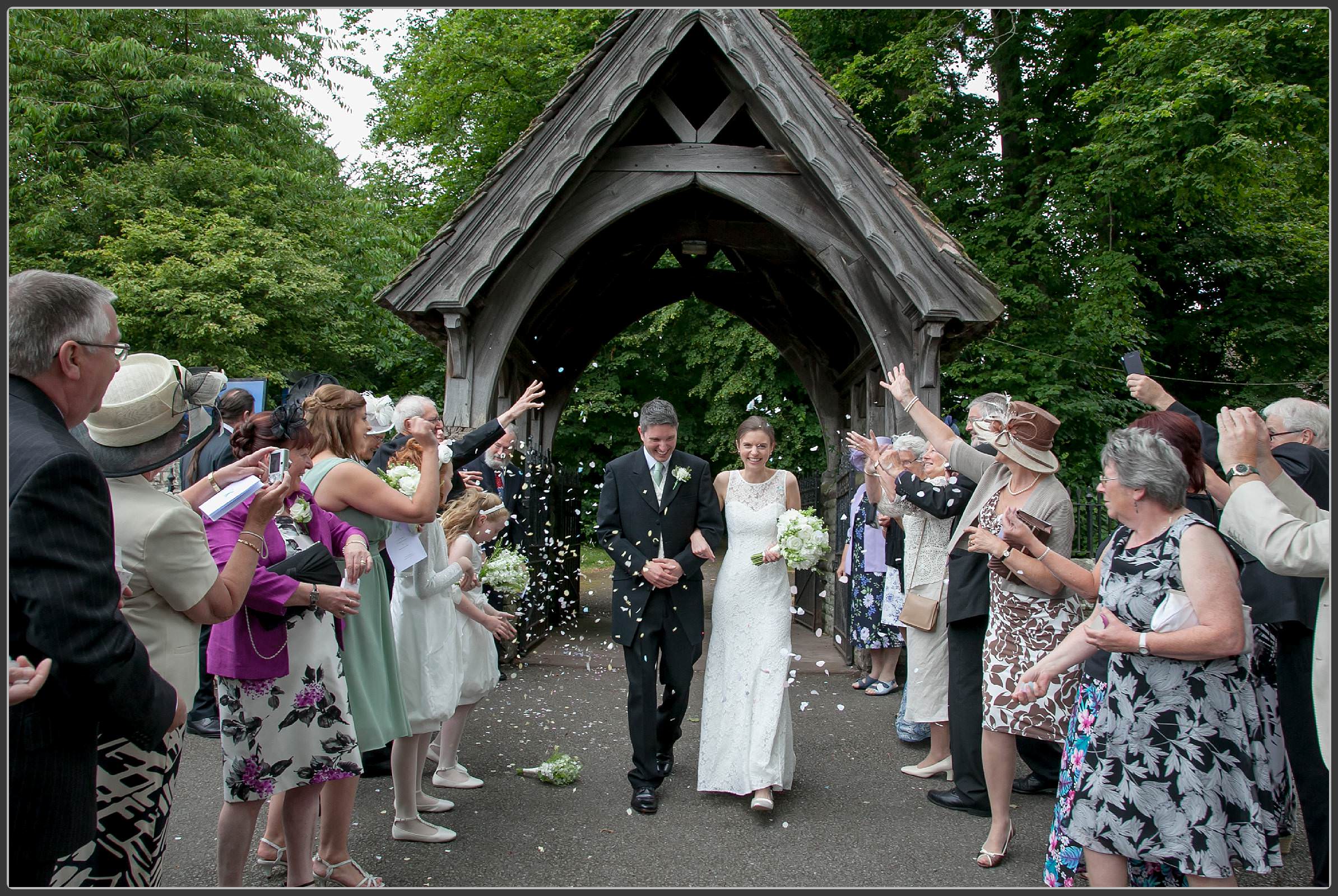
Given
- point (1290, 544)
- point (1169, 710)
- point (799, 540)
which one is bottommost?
point (1169, 710)

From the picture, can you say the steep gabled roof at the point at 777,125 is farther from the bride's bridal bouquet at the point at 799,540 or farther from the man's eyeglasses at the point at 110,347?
the man's eyeglasses at the point at 110,347

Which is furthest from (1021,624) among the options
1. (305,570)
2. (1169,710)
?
(305,570)

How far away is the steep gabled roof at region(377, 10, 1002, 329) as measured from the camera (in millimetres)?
6734

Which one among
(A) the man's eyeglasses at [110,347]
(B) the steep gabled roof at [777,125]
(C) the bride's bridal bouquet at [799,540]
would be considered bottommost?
(C) the bride's bridal bouquet at [799,540]

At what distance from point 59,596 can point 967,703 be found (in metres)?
4.26

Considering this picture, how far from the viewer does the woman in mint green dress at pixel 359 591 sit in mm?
3773

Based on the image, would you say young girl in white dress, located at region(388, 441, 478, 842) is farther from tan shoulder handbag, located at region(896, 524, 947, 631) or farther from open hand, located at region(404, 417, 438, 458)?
tan shoulder handbag, located at region(896, 524, 947, 631)

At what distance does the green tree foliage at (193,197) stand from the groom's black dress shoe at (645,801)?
1414cm

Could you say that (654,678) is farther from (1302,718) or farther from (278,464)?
(1302,718)

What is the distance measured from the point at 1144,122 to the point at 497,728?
1111 centimetres

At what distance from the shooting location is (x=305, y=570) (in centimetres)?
338

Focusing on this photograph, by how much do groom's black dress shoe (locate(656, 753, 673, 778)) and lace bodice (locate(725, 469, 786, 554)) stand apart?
1.35 m

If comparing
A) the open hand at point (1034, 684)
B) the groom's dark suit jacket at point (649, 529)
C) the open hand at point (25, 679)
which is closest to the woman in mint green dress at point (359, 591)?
the groom's dark suit jacket at point (649, 529)

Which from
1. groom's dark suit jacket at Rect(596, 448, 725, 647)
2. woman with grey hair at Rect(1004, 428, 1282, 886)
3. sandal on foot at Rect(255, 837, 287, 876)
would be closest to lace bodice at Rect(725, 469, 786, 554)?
groom's dark suit jacket at Rect(596, 448, 725, 647)
